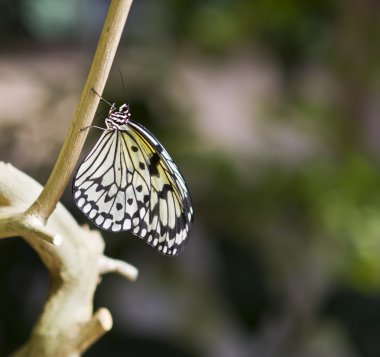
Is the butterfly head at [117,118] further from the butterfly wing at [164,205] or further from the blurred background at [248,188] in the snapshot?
the blurred background at [248,188]

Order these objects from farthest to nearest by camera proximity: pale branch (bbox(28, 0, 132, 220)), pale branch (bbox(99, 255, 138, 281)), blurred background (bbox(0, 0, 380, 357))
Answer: blurred background (bbox(0, 0, 380, 357)) < pale branch (bbox(99, 255, 138, 281)) < pale branch (bbox(28, 0, 132, 220))

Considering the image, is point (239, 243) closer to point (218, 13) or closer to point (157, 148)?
point (218, 13)

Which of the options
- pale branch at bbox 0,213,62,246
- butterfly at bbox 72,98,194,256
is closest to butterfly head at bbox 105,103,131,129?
butterfly at bbox 72,98,194,256

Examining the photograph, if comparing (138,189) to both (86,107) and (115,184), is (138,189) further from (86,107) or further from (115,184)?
(86,107)

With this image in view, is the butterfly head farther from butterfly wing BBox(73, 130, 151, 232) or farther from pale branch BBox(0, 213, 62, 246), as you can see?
pale branch BBox(0, 213, 62, 246)

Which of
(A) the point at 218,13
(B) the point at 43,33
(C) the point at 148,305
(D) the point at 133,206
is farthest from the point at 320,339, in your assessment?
(B) the point at 43,33

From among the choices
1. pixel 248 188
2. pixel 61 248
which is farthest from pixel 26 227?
pixel 248 188

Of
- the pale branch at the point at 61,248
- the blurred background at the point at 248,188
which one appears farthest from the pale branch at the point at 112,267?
the blurred background at the point at 248,188
